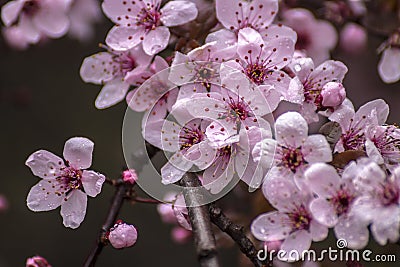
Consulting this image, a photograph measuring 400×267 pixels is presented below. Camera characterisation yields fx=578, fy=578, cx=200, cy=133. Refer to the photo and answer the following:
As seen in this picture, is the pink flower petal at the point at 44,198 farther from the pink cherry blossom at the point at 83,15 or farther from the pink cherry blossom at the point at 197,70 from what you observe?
the pink cherry blossom at the point at 83,15

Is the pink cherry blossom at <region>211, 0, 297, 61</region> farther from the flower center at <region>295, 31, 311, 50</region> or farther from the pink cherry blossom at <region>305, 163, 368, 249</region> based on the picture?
the flower center at <region>295, 31, 311, 50</region>

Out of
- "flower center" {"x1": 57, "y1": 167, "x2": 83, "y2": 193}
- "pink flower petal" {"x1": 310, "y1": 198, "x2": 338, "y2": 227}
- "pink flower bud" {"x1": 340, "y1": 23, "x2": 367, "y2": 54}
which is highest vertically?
"pink flower petal" {"x1": 310, "y1": 198, "x2": 338, "y2": 227}

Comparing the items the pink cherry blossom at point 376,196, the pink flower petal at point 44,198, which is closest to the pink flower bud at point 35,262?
the pink flower petal at point 44,198

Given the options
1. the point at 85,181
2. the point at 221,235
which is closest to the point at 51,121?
the point at 221,235

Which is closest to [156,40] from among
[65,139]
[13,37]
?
[13,37]

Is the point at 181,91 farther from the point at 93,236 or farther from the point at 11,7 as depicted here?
the point at 93,236

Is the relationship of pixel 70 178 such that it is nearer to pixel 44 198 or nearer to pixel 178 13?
pixel 44 198
